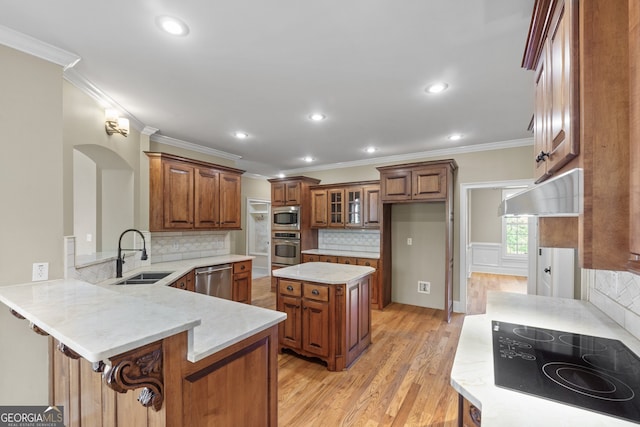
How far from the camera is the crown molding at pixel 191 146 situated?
12.5ft

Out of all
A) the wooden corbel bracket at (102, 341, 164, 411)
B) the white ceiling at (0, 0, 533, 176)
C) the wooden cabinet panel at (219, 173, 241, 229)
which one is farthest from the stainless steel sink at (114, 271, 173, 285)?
the wooden corbel bracket at (102, 341, 164, 411)

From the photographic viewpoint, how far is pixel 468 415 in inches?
38.3

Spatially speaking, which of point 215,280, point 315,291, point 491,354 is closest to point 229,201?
point 215,280

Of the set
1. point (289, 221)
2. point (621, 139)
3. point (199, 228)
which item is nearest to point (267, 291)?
point (289, 221)

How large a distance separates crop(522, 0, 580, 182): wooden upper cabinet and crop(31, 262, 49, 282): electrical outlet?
285 centimetres

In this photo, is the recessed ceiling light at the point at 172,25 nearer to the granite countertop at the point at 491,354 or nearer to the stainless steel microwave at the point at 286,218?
the granite countertop at the point at 491,354

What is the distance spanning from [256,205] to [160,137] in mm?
3741

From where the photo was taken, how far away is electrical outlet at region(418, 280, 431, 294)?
461cm

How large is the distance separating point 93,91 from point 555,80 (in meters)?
3.22

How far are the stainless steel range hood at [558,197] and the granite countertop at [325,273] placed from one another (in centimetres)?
191

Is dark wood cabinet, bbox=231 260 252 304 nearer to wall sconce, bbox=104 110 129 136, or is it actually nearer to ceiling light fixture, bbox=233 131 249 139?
ceiling light fixture, bbox=233 131 249 139

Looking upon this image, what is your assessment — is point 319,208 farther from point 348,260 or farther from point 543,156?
point 543,156

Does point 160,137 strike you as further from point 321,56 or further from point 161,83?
point 321,56

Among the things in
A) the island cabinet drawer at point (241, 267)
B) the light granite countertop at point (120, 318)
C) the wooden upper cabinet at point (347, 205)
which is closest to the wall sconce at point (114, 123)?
the light granite countertop at point (120, 318)
